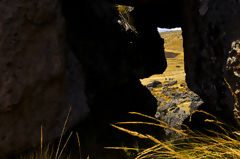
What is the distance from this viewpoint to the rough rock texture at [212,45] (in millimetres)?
2191

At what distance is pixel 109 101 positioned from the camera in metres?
4.01

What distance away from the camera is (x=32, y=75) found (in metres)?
2.06

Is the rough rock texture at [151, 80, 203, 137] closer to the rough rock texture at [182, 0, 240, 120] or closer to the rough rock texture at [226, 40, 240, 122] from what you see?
the rough rock texture at [182, 0, 240, 120]

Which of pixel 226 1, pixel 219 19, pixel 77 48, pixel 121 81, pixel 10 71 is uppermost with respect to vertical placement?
pixel 226 1

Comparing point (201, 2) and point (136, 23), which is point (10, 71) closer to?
point (201, 2)

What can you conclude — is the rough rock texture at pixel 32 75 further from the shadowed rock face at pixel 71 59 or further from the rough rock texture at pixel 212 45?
the rough rock texture at pixel 212 45

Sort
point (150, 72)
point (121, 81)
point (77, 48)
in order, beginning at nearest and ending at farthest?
point (77, 48) → point (121, 81) → point (150, 72)

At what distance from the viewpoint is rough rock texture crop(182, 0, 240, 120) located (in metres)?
2.19

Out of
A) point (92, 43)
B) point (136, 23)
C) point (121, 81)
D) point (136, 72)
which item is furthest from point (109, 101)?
point (136, 23)

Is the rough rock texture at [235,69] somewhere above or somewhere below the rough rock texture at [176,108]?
above

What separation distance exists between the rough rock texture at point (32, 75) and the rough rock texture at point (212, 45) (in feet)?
4.94

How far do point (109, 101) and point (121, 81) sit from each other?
1.42 feet

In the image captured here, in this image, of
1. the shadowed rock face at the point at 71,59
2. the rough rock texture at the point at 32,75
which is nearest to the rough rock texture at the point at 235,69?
the shadowed rock face at the point at 71,59

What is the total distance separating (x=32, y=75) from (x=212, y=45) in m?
1.86
